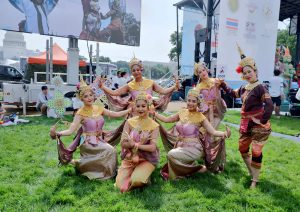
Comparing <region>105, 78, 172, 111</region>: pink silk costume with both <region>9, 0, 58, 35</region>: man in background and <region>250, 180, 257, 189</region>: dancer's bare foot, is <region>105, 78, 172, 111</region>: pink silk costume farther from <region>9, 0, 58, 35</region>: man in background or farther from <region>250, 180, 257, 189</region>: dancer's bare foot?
<region>9, 0, 58, 35</region>: man in background

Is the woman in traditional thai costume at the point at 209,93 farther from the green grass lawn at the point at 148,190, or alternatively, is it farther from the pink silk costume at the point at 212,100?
the green grass lawn at the point at 148,190

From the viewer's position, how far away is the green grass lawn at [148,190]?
3.55 metres

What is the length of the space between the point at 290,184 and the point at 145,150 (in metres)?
2.19

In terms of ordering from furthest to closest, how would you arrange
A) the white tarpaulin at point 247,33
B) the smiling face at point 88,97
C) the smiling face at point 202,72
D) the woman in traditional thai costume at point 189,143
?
the white tarpaulin at point 247,33 < the smiling face at point 202,72 < the smiling face at point 88,97 < the woman in traditional thai costume at point 189,143

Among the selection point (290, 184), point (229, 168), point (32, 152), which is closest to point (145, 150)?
point (229, 168)

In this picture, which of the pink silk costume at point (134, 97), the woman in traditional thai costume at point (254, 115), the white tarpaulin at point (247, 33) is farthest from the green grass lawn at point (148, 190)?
the white tarpaulin at point (247, 33)

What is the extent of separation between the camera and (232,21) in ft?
38.8

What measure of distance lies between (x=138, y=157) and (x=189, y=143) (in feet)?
2.56

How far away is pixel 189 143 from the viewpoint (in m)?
4.40

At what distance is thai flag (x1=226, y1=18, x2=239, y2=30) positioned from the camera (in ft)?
38.4

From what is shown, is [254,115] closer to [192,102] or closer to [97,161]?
[192,102]

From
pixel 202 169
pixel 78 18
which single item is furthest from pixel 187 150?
pixel 78 18

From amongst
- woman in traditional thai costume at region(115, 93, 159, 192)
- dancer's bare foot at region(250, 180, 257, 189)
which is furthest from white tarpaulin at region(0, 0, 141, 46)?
dancer's bare foot at region(250, 180, 257, 189)

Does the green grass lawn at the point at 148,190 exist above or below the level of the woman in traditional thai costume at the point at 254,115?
below
